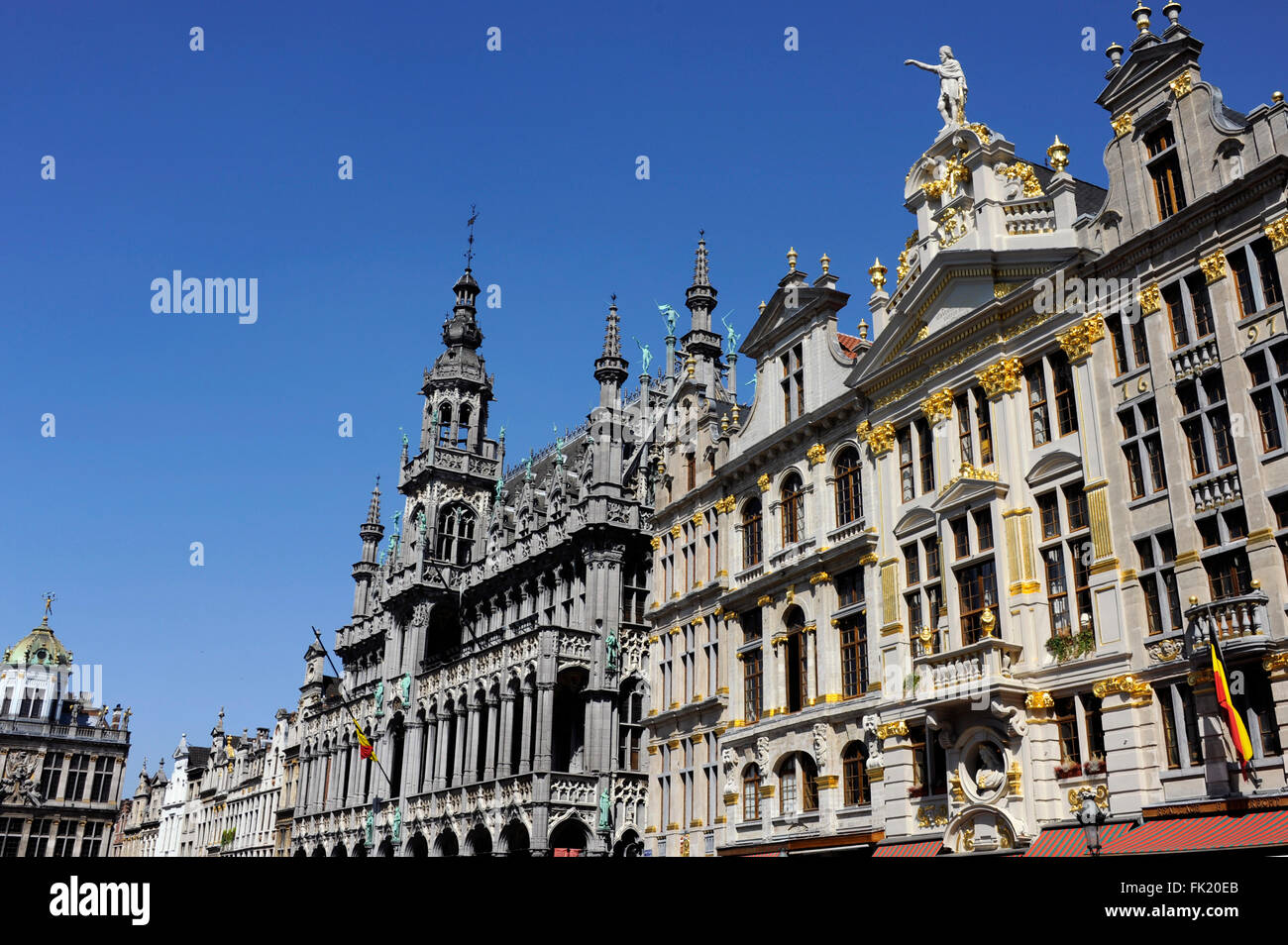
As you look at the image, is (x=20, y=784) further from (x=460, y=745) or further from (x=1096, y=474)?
(x=1096, y=474)

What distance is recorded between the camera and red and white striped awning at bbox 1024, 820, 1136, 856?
24578 mm

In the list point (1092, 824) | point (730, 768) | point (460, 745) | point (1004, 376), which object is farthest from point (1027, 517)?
point (460, 745)

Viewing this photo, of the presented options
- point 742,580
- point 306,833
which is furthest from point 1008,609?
point 306,833

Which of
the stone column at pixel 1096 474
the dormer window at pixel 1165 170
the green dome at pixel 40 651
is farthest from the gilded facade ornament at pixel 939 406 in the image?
the green dome at pixel 40 651

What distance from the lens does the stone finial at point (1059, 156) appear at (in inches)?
1203

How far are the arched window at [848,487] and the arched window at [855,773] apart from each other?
7.01 metres

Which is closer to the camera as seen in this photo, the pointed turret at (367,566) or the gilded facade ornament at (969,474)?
the gilded facade ornament at (969,474)

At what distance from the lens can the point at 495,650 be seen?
5319 centimetres

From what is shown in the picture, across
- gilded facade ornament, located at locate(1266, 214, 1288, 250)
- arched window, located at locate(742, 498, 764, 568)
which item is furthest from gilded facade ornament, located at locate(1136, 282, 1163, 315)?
arched window, located at locate(742, 498, 764, 568)

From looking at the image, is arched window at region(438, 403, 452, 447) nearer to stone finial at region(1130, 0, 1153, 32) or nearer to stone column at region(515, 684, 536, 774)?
stone column at region(515, 684, 536, 774)

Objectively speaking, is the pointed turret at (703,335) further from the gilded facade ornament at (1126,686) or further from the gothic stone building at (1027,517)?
the gilded facade ornament at (1126,686)

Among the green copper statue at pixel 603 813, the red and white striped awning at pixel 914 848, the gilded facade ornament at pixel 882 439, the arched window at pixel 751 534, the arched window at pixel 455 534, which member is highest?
the arched window at pixel 455 534

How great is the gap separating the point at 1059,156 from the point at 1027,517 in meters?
9.98
